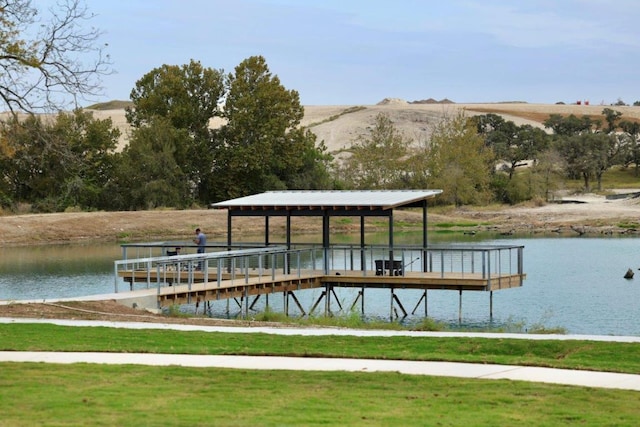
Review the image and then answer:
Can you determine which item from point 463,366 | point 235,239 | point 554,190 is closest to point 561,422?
point 463,366

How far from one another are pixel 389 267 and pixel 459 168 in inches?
2798

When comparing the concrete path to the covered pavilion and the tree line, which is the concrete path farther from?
the tree line

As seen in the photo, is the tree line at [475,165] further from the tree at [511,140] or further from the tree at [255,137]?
the tree at [255,137]

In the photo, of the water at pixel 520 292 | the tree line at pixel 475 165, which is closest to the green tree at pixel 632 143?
the tree line at pixel 475 165

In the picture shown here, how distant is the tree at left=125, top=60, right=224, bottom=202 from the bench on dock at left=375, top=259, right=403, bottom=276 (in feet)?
179

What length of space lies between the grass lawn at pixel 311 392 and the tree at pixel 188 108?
71387mm

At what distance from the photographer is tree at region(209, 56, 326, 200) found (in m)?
89.1

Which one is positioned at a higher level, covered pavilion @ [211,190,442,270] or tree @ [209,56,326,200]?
tree @ [209,56,326,200]

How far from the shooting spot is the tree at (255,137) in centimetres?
8912

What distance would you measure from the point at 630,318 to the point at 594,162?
306ft

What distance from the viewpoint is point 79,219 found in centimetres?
7581

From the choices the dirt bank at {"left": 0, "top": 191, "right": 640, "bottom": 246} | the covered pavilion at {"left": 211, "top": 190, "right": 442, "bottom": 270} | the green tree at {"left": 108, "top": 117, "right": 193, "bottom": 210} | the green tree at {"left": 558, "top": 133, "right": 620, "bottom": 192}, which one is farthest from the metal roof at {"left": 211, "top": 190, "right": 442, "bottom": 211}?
the green tree at {"left": 558, "top": 133, "right": 620, "bottom": 192}

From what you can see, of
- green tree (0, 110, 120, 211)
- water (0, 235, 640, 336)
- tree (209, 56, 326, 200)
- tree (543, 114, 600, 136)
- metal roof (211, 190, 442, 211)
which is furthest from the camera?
tree (543, 114, 600, 136)

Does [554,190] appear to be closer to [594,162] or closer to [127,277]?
[594,162]
